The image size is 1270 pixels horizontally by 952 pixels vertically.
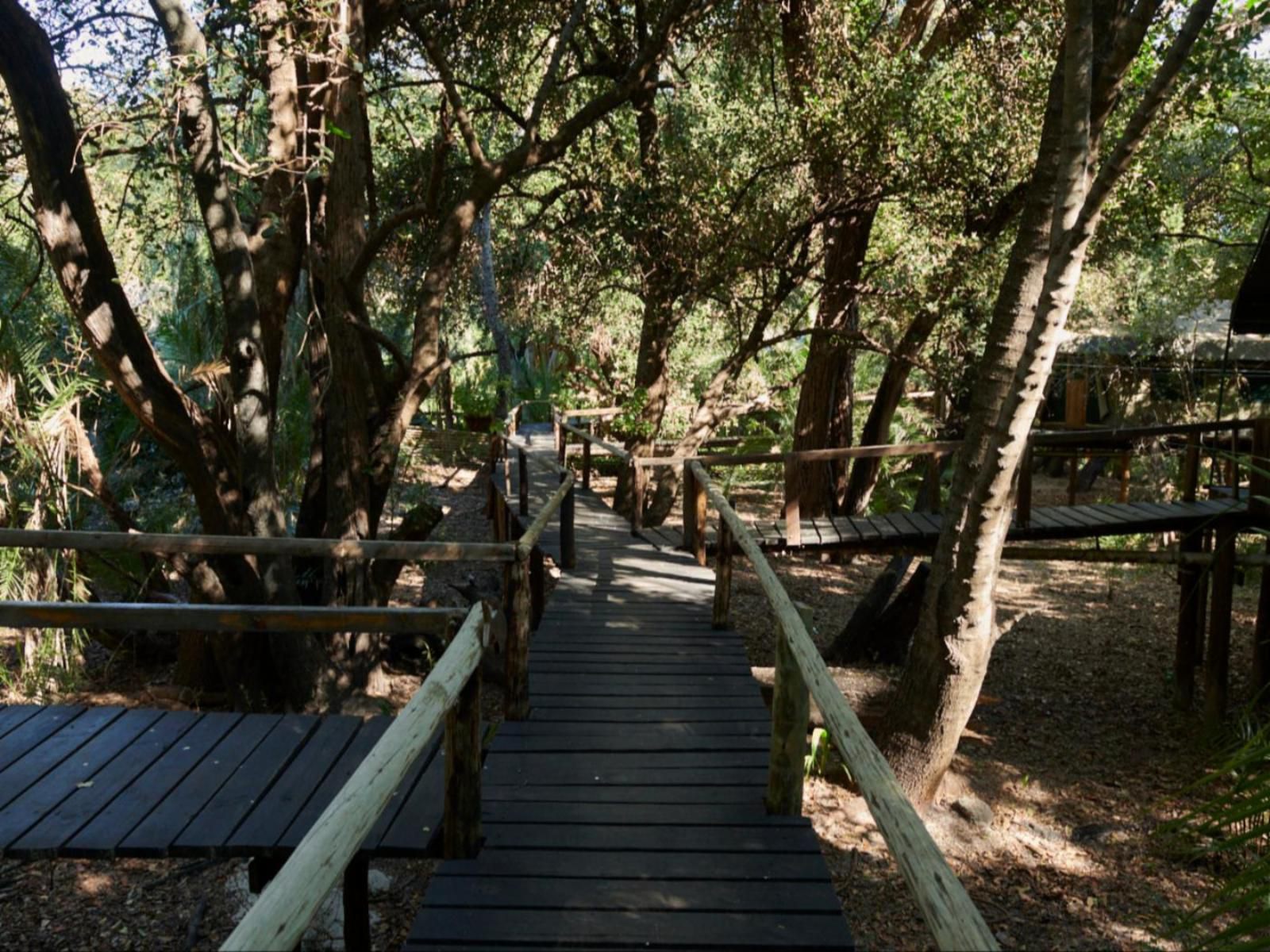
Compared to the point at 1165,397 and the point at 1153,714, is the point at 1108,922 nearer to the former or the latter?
the point at 1153,714

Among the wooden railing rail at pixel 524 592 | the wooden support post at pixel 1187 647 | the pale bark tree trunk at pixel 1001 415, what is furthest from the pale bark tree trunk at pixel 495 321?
the pale bark tree trunk at pixel 1001 415

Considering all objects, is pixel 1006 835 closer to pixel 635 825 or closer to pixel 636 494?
pixel 635 825

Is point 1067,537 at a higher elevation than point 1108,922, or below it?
higher

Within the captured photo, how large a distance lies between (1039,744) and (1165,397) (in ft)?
45.4

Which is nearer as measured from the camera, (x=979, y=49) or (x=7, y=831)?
(x=7, y=831)

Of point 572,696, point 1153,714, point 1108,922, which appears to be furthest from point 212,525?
point 1153,714

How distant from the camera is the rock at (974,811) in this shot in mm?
7078

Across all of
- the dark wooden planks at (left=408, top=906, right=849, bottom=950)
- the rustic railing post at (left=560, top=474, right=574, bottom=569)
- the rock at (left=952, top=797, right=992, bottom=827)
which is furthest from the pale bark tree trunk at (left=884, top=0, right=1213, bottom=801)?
the dark wooden planks at (left=408, top=906, right=849, bottom=950)

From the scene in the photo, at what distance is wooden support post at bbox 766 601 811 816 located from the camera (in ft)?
12.0

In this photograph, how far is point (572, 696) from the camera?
5.23m

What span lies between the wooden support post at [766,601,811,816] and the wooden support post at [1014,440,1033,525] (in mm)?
5814

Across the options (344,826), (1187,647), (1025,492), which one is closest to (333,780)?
(344,826)

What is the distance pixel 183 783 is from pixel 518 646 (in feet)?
5.13

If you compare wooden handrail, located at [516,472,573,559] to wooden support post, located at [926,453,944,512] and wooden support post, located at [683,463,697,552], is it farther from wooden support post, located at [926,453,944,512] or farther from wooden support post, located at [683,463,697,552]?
wooden support post, located at [926,453,944,512]
